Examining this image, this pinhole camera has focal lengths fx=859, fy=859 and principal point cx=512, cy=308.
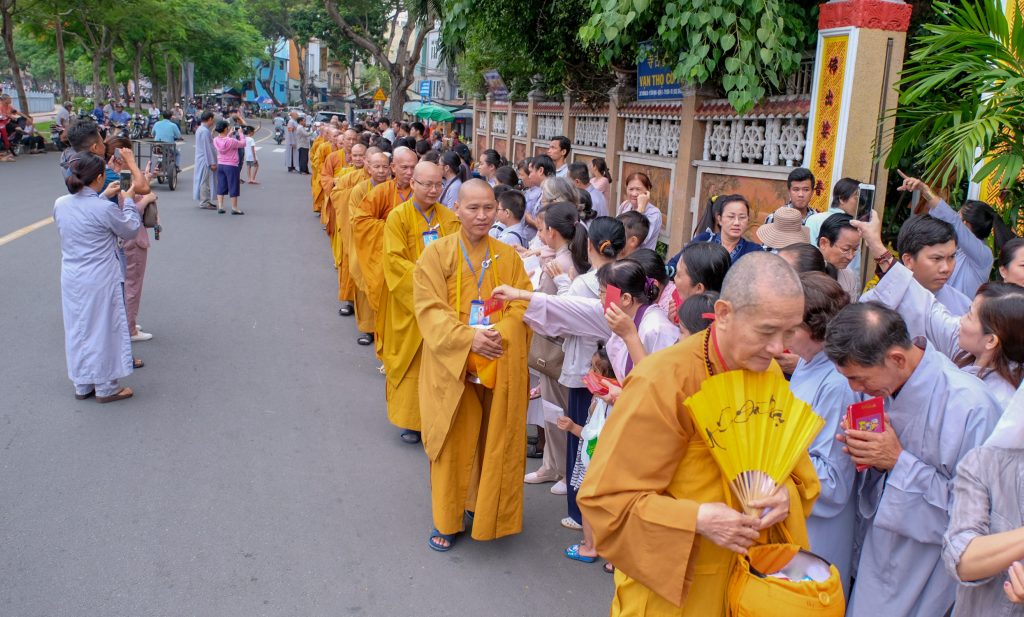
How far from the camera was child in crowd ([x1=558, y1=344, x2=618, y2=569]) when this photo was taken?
3.35m

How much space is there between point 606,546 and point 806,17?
6325 mm

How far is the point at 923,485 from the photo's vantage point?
8.49ft

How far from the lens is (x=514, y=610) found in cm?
373

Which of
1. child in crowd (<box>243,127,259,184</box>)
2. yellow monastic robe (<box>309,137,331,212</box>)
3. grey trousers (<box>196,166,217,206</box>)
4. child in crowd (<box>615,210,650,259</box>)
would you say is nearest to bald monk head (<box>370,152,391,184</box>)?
child in crowd (<box>615,210,650,259</box>)

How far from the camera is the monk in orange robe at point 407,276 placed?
16.8 feet

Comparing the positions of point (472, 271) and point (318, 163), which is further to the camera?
point (318, 163)

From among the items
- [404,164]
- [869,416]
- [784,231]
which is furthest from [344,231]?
[869,416]

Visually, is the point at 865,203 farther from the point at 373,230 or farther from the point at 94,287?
the point at 94,287

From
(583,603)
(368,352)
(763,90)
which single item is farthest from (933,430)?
(368,352)

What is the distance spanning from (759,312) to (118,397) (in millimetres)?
5088

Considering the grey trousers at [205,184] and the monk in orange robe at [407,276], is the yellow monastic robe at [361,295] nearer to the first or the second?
the monk in orange robe at [407,276]

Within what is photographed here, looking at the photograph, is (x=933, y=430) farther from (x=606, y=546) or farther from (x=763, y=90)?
(x=763, y=90)

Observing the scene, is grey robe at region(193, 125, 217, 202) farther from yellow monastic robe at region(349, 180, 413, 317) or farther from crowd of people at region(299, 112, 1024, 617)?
crowd of people at region(299, 112, 1024, 617)

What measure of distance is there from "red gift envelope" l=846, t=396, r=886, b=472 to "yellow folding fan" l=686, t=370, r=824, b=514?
45 cm
